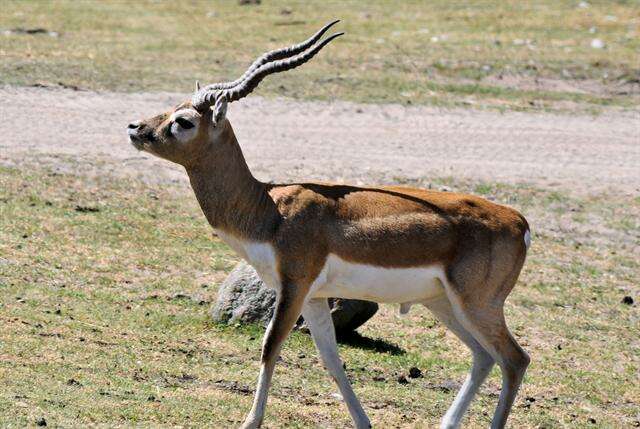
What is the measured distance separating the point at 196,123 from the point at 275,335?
5.17 ft

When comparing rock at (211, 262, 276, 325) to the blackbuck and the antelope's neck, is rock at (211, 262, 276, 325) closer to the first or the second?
the blackbuck

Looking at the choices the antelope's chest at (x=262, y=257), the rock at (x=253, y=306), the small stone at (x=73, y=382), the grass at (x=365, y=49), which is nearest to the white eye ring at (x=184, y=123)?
the antelope's chest at (x=262, y=257)

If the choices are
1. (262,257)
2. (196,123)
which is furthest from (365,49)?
(262,257)

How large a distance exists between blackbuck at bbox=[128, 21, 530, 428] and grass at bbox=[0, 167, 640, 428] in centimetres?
100

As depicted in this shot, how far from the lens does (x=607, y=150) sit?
19359mm

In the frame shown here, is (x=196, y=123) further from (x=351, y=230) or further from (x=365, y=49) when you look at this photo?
(x=365, y=49)

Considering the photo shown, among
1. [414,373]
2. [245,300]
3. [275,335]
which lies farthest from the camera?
[245,300]

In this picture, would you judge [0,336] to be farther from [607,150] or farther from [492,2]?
[492,2]

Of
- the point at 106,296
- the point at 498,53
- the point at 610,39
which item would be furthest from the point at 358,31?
the point at 106,296

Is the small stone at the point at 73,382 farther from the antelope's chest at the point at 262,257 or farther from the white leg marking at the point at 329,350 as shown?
the white leg marking at the point at 329,350

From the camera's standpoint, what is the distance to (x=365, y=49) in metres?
23.6

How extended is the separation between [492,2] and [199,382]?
753 inches

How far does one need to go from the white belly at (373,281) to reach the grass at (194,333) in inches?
46.6

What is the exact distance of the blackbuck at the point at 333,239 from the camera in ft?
30.5
